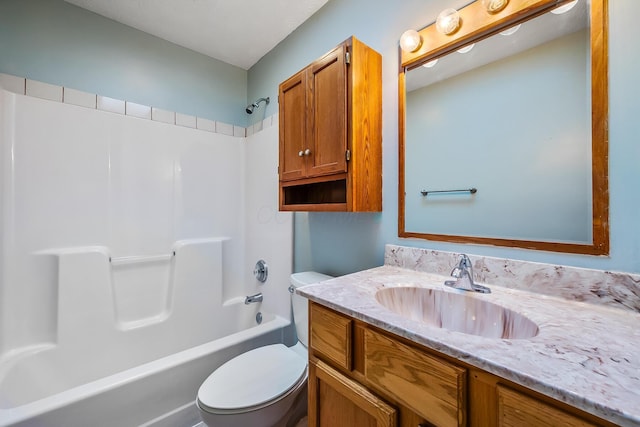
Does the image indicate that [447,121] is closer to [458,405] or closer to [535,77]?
[535,77]

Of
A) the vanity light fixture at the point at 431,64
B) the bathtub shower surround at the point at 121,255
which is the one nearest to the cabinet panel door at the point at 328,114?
the vanity light fixture at the point at 431,64

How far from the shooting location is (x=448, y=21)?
1.01m

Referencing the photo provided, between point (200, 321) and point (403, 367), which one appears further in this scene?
point (200, 321)

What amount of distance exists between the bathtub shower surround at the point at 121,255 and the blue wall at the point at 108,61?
94 millimetres

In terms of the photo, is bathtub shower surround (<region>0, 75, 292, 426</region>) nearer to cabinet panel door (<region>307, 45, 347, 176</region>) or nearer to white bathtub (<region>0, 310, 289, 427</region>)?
white bathtub (<region>0, 310, 289, 427</region>)

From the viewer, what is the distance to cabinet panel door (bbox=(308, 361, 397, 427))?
665 millimetres

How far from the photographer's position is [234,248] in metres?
2.23

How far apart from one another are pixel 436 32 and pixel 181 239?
200 cm

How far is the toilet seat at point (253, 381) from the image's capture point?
993 mm

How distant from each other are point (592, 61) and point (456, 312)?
0.86m

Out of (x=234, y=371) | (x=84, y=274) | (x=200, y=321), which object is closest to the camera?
(x=234, y=371)

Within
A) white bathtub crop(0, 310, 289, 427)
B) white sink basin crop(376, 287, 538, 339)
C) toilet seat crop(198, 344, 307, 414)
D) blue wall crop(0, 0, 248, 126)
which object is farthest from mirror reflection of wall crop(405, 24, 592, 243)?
blue wall crop(0, 0, 248, 126)

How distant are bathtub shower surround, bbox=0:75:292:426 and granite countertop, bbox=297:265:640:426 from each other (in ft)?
3.45

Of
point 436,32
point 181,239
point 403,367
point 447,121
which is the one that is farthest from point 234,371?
point 436,32
